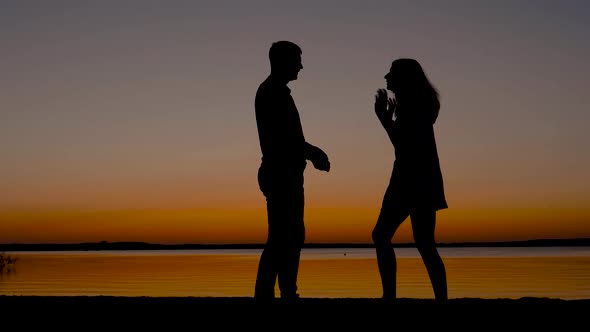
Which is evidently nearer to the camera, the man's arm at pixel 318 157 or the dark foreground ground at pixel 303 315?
the dark foreground ground at pixel 303 315

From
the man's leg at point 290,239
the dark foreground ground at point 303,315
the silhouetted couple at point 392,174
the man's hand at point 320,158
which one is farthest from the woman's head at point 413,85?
the dark foreground ground at point 303,315

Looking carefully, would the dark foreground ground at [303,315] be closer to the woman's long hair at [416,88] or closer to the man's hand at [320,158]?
the man's hand at [320,158]

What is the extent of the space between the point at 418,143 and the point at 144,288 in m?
22.7

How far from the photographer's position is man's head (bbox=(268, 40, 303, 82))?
7191 millimetres

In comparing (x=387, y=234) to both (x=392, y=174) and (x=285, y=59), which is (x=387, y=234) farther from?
(x=285, y=59)

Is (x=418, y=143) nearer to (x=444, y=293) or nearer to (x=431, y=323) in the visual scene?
(x=444, y=293)

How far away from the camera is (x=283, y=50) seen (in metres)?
7.19

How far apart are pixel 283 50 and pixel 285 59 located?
8 cm

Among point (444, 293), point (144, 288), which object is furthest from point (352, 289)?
point (444, 293)

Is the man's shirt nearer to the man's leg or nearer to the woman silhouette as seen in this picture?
the man's leg

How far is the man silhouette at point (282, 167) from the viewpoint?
7062 mm

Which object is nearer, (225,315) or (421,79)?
(225,315)

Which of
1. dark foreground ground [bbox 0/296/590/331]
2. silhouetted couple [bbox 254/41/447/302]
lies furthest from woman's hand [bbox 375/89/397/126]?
dark foreground ground [bbox 0/296/590/331]

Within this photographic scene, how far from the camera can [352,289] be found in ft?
89.5
